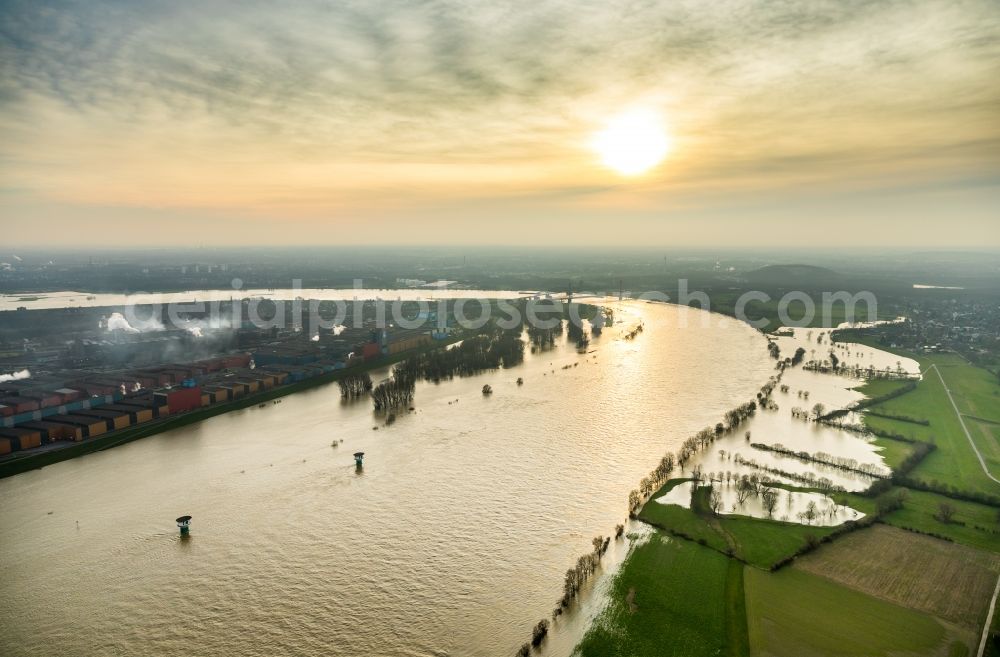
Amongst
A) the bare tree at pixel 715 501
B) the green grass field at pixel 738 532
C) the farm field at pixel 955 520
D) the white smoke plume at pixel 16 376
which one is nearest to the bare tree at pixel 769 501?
the green grass field at pixel 738 532

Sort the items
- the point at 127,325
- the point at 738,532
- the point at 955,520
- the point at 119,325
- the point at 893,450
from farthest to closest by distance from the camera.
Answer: the point at 127,325 → the point at 119,325 → the point at 893,450 → the point at 955,520 → the point at 738,532

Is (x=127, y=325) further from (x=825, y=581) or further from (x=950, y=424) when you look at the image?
(x=950, y=424)

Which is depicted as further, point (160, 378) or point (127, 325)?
point (127, 325)

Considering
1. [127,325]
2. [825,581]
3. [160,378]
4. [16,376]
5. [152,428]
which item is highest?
[127,325]

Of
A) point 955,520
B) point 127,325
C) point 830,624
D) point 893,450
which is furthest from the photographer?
point 127,325

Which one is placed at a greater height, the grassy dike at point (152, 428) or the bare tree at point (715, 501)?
the grassy dike at point (152, 428)

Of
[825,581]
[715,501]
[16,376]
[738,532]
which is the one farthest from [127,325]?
[825,581]

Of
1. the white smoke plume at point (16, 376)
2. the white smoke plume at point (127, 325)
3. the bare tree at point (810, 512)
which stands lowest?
the bare tree at point (810, 512)

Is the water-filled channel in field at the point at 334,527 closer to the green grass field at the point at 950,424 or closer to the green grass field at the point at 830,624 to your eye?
the green grass field at the point at 950,424
